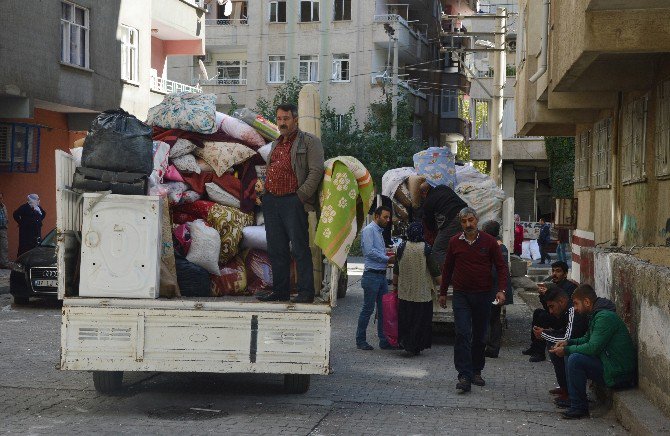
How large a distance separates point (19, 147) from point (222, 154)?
Answer: 1715 cm

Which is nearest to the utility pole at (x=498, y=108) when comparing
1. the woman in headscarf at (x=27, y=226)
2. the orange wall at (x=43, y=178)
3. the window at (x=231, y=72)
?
the orange wall at (x=43, y=178)

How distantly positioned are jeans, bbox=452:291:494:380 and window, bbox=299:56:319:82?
42.8m

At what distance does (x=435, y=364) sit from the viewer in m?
13.4

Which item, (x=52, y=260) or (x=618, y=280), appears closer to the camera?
(x=618, y=280)

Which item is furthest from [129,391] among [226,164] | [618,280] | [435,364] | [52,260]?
[52,260]

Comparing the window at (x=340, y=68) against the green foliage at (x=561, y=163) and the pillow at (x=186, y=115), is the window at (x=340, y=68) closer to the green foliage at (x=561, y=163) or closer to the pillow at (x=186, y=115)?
the green foliage at (x=561, y=163)

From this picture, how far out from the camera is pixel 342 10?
53.4 meters

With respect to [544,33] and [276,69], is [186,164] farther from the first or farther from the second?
[276,69]

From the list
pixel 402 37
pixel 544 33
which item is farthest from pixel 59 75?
pixel 402 37

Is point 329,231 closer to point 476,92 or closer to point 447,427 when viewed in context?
point 447,427

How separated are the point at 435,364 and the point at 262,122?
12.4ft

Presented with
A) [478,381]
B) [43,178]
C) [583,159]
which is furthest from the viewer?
[43,178]

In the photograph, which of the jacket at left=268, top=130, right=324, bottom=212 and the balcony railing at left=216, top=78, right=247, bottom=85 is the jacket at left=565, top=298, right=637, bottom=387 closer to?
the jacket at left=268, top=130, right=324, bottom=212

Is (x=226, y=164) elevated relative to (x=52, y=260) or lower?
elevated
